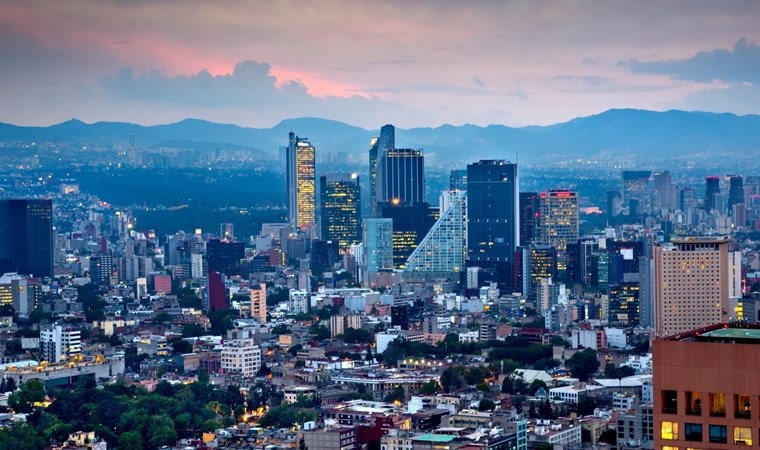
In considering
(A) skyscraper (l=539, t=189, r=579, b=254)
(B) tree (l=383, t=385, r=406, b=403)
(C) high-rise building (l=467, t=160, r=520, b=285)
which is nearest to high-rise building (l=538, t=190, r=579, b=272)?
(A) skyscraper (l=539, t=189, r=579, b=254)

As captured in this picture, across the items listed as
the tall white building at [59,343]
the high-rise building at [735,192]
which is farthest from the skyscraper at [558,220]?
the tall white building at [59,343]

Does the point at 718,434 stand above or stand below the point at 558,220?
below

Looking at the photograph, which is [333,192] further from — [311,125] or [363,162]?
[311,125]

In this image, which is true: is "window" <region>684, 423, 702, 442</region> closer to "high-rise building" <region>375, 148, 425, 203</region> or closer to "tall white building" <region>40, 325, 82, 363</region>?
"tall white building" <region>40, 325, 82, 363</region>

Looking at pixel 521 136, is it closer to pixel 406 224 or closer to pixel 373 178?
pixel 373 178

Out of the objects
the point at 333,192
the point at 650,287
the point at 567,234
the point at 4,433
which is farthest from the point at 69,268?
the point at 4,433

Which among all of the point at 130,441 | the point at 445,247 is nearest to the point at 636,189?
the point at 445,247
